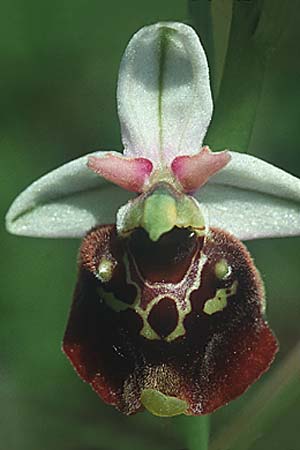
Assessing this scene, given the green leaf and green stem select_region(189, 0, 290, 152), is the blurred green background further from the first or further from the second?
green stem select_region(189, 0, 290, 152)

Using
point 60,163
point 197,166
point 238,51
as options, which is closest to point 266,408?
point 197,166

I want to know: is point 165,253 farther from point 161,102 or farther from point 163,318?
point 161,102

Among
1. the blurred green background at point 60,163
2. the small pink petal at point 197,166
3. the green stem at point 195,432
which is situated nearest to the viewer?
the small pink petal at point 197,166

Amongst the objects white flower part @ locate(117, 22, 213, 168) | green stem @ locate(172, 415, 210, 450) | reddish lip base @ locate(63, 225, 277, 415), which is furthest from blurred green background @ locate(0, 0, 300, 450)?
white flower part @ locate(117, 22, 213, 168)

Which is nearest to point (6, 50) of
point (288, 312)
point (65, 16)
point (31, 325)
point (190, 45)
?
point (65, 16)

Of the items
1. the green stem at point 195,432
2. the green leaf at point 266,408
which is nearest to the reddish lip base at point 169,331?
the green stem at point 195,432

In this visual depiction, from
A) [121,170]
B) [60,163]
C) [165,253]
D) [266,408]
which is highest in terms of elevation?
[121,170]

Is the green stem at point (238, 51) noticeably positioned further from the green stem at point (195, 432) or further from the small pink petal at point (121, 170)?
the green stem at point (195, 432)
